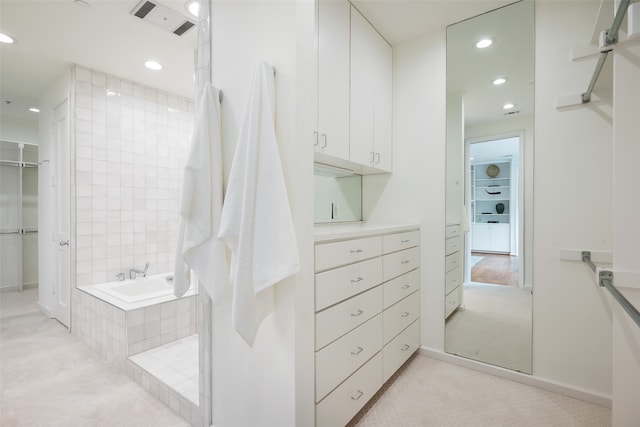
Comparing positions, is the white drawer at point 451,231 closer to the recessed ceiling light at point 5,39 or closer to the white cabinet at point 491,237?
the white cabinet at point 491,237

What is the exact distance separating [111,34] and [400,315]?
317cm

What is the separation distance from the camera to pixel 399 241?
196 cm

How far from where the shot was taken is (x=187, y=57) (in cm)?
267

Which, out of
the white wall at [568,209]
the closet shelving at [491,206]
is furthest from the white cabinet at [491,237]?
the white wall at [568,209]

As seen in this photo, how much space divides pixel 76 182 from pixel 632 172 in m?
3.97

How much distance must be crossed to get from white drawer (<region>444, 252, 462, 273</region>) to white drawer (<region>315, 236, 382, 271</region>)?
913 millimetres

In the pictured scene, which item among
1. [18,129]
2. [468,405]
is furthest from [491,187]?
[18,129]

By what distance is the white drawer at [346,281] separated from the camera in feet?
4.06

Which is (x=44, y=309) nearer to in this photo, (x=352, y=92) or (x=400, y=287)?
(x=400, y=287)

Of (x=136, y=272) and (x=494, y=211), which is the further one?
(x=136, y=272)

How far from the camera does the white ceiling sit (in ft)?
6.48

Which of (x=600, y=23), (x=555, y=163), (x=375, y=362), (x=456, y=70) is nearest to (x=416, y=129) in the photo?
(x=456, y=70)

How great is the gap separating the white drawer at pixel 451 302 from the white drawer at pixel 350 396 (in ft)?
2.84

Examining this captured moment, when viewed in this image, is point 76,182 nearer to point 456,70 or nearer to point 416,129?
point 416,129
